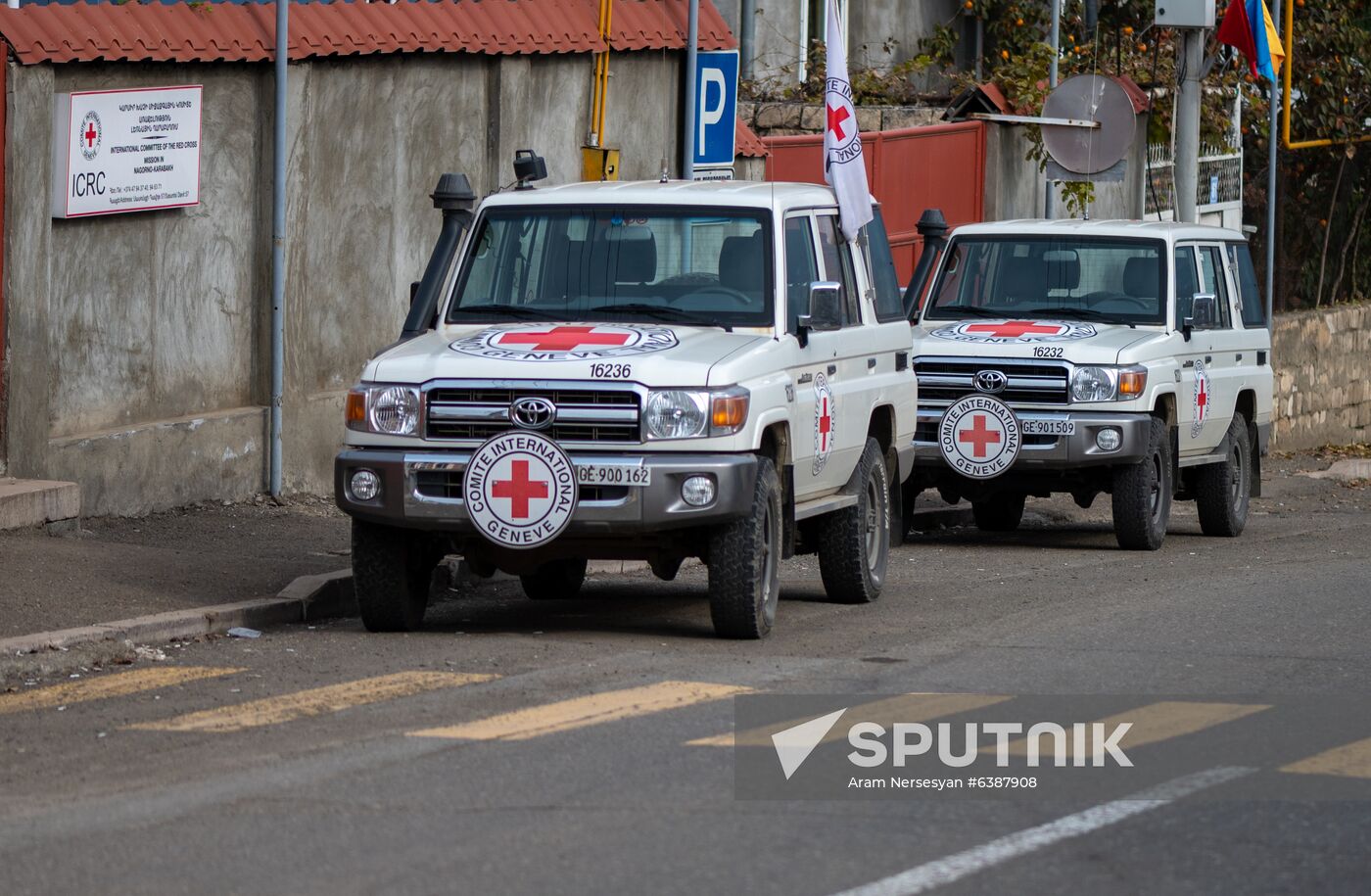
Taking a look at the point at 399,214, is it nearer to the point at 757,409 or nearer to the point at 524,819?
the point at 757,409

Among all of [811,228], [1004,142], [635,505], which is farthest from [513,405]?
[1004,142]

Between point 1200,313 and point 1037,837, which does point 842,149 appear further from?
point 1037,837

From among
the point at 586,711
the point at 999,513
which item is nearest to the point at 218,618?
the point at 586,711

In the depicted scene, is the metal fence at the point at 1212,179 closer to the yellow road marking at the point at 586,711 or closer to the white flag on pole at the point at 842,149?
the white flag on pole at the point at 842,149

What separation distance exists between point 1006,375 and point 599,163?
366 centimetres

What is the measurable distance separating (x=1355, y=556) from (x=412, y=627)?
6.89m

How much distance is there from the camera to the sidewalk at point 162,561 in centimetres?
1043

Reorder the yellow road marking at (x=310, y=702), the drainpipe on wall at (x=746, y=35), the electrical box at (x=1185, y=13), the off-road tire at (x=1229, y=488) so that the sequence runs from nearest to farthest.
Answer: the yellow road marking at (x=310, y=702) → the off-road tire at (x=1229, y=488) → the electrical box at (x=1185, y=13) → the drainpipe on wall at (x=746, y=35)

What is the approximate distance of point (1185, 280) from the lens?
50.5 feet

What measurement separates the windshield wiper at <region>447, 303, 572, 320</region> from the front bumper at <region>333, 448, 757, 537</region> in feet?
3.44

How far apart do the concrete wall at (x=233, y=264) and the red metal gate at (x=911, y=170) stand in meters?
3.26

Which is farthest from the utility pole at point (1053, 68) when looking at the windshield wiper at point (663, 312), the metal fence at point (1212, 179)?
the windshield wiper at point (663, 312)

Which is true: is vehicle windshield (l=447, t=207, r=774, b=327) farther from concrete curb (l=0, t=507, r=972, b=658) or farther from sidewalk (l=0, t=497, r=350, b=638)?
sidewalk (l=0, t=497, r=350, b=638)

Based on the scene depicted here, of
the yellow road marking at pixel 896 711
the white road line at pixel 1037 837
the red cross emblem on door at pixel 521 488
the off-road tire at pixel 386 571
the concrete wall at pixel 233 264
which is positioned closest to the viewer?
the white road line at pixel 1037 837
